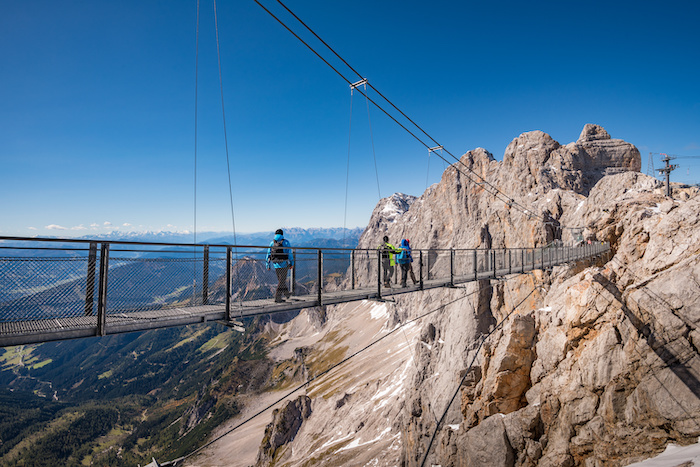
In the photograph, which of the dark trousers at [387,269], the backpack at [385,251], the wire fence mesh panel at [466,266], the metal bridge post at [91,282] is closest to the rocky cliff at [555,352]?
the dark trousers at [387,269]

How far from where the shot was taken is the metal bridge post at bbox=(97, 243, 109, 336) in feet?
18.8

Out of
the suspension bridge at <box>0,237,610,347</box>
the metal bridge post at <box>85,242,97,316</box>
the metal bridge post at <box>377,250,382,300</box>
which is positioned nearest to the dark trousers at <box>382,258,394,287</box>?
the metal bridge post at <box>377,250,382,300</box>

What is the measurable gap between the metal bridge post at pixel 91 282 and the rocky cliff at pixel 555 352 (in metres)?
7.08

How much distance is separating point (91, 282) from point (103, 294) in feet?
1.16

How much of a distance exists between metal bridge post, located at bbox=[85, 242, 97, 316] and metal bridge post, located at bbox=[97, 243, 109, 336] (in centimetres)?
16

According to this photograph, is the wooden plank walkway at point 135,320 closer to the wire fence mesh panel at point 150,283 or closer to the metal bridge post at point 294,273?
the wire fence mesh panel at point 150,283

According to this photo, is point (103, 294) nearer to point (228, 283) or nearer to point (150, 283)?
point (150, 283)

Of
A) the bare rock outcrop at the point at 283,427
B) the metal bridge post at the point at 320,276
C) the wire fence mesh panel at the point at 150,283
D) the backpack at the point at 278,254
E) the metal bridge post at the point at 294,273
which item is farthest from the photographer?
the bare rock outcrop at the point at 283,427

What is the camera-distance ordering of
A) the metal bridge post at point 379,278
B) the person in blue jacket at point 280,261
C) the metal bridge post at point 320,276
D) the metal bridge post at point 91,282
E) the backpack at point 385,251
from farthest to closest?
the backpack at point 385,251
the metal bridge post at point 379,278
the metal bridge post at point 320,276
the person in blue jacket at point 280,261
the metal bridge post at point 91,282

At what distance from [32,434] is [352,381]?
16653 centimetres

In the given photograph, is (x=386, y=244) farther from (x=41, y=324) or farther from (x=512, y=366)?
(x=512, y=366)

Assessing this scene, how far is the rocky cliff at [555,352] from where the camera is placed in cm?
1342

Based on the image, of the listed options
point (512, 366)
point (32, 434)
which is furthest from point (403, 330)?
point (32, 434)

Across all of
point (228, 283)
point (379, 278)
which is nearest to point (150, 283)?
point (228, 283)
